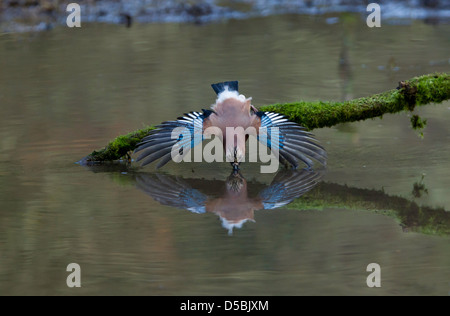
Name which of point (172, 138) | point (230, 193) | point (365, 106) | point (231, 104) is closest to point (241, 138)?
point (231, 104)

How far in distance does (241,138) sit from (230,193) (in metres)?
0.47

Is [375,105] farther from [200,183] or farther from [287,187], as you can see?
[200,183]

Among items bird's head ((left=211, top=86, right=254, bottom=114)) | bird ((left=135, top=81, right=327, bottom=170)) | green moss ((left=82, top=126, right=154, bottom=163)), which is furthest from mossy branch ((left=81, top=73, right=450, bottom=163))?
bird's head ((left=211, top=86, right=254, bottom=114))

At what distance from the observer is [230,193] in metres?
6.27

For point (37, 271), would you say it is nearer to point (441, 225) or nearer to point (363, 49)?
point (441, 225)

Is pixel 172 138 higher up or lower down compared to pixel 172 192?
higher up

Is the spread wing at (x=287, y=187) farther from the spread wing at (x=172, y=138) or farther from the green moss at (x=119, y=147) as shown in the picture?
the green moss at (x=119, y=147)

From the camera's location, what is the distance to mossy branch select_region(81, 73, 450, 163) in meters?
6.80

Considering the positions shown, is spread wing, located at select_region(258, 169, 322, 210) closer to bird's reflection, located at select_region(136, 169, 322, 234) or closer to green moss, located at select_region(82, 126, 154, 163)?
bird's reflection, located at select_region(136, 169, 322, 234)

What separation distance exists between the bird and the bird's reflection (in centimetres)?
15

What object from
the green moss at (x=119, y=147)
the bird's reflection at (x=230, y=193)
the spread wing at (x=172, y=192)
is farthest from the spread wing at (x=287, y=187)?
the green moss at (x=119, y=147)

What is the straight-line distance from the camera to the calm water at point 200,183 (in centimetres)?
480

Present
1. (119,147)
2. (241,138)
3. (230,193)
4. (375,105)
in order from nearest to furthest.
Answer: (230,193) < (241,138) < (375,105) < (119,147)

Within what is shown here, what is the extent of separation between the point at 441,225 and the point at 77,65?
23.8 feet
